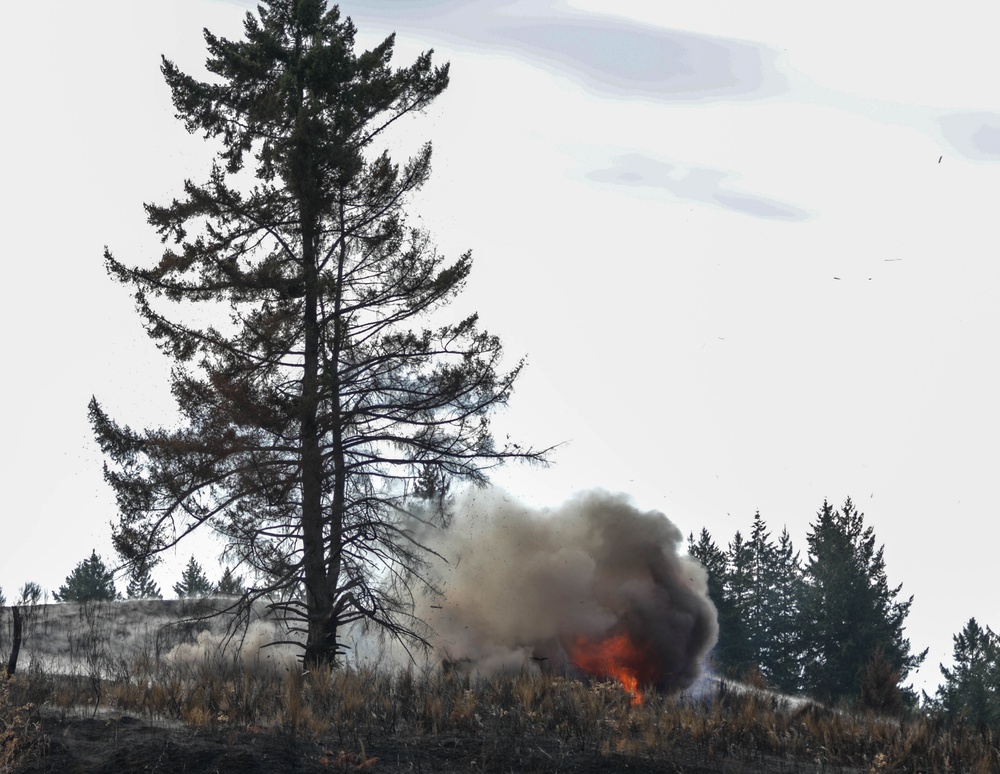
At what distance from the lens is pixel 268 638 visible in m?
33.2

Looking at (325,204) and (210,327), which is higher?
(325,204)

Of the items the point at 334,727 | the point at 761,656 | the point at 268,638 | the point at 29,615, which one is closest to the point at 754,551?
the point at 761,656

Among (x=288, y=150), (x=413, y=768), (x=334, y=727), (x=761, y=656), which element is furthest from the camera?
(x=761, y=656)

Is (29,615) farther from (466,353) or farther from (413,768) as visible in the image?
(413,768)

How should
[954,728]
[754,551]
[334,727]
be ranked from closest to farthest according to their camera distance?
1. [334,727]
2. [954,728]
3. [754,551]

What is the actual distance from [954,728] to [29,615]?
82.0ft

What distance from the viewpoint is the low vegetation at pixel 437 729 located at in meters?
13.6

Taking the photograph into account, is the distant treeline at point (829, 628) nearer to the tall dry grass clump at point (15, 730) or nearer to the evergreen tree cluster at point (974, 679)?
the evergreen tree cluster at point (974, 679)

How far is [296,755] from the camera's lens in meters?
13.4

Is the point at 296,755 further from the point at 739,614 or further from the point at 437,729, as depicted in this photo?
the point at 739,614

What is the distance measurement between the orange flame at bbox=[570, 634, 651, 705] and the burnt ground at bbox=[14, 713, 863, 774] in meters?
20.2

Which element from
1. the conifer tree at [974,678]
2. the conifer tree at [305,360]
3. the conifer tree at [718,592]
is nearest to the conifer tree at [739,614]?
the conifer tree at [718,592]

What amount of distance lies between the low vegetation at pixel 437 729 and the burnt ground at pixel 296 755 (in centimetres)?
3

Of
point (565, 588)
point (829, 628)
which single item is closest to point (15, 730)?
point (565, 588)
